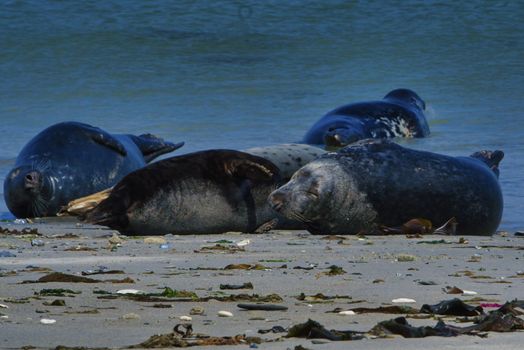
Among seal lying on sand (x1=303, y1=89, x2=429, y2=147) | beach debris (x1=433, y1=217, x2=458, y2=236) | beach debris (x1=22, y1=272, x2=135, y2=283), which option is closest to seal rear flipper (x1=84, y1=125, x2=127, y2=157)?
beach debris (x1=433, y1=217, x2=458, y2=236)

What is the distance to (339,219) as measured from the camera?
308 inches

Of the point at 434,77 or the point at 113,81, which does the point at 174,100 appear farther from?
the point at 434,77

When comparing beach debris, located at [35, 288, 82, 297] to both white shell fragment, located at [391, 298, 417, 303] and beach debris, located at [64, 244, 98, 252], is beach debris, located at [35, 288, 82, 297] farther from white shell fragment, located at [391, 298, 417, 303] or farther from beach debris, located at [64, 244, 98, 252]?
beach debris, located at [64, 244, 98, 252]

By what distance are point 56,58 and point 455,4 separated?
29.6 feet

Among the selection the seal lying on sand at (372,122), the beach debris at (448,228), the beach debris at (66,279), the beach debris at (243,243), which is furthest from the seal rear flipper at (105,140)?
the beach debris at (66,279)

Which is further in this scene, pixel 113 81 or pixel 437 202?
pixel 113 81

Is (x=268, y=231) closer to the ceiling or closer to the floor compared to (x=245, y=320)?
closer to the floor

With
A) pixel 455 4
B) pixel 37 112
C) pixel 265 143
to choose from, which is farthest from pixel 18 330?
pixel 455 4

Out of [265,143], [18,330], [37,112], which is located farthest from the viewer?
[37,112]

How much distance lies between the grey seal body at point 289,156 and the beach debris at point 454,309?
176 inches

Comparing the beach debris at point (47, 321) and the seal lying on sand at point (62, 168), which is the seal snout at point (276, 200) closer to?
the seal lying on sand at point (62, 168)

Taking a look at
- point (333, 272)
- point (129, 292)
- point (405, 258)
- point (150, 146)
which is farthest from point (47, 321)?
point (150, 146)

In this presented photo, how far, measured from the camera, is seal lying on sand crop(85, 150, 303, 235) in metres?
7.56

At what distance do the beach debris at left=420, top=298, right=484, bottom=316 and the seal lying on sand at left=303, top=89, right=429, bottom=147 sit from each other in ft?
30.1
